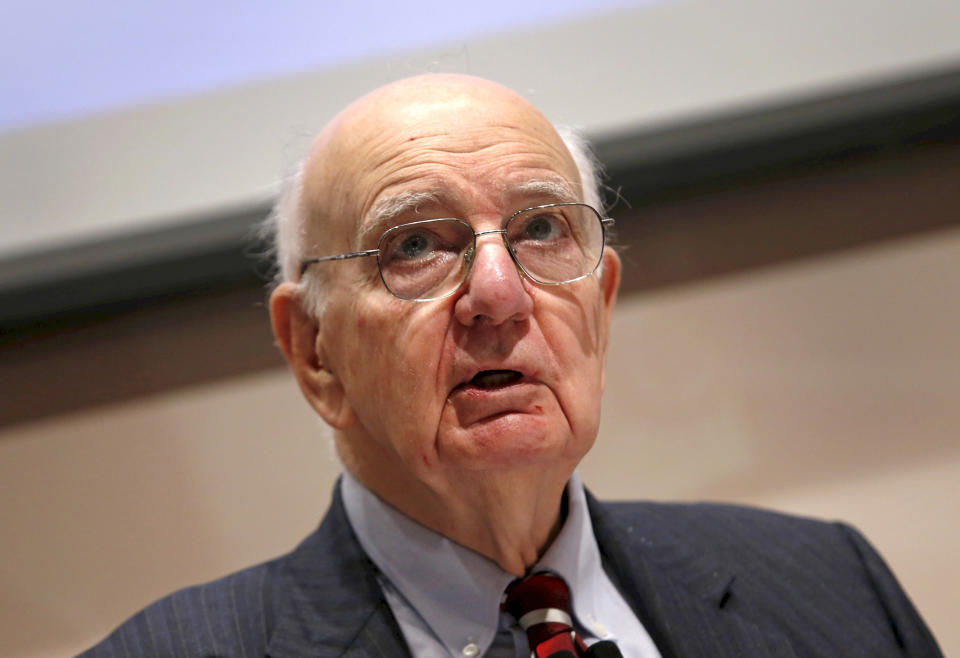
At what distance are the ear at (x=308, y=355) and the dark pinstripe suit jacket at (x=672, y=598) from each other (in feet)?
0.54

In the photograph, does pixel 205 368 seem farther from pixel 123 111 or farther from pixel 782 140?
pixel 782 140

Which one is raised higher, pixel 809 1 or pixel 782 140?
pixel 809 1

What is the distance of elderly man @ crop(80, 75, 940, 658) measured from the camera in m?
1.22

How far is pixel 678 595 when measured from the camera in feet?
4.70

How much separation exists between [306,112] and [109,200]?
1.49 ft

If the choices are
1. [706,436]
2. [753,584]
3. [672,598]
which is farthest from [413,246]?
[706,436]

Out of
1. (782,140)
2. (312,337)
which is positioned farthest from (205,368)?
(782,140)

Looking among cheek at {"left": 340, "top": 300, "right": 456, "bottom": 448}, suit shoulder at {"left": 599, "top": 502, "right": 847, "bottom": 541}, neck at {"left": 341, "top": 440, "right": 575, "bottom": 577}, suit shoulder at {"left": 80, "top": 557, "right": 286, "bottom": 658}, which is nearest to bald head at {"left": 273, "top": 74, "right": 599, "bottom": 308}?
cheek at {"left": 340, "top": 300, "right": 456, "bottom": 448}

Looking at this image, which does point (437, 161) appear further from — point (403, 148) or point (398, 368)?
point (398, 368)

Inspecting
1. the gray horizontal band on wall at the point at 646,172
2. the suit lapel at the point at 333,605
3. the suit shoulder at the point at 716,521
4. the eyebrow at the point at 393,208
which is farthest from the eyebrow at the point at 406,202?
the gray horizontal band on wall at the point at 646,172

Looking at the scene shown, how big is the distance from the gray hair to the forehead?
7 centimetres

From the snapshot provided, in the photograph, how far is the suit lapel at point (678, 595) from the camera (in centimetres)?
137

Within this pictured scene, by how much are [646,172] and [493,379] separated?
105 cm

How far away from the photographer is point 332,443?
5.12 ft
